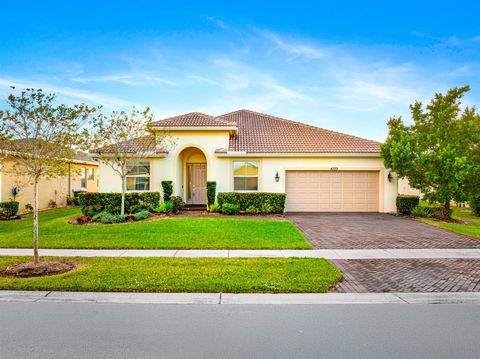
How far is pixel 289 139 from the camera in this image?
1811 centimetres

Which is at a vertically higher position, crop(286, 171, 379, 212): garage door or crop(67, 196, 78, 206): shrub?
crop(286, 171, 379, 212): garage door

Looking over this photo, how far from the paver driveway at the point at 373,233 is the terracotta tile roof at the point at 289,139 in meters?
4.14

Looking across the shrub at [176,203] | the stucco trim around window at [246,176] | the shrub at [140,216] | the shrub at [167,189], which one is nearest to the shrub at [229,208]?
the stucco trim around window at [246,176]

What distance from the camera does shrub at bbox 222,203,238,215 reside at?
15.1m

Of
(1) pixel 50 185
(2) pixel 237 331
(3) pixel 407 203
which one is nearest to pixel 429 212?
(3) pixel 407 203

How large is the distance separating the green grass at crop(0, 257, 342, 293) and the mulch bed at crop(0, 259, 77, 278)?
0.25 metres

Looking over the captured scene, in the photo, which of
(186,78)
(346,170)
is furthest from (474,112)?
(186,78)

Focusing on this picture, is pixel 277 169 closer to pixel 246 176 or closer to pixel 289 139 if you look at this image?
pixel 246 176

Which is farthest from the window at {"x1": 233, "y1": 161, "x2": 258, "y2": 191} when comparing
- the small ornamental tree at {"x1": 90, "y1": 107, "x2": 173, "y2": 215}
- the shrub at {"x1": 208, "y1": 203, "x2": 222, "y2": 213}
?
the small ornamental tree at {"x1": 90, "y1": 107, "x2": 173, "y2": 215}

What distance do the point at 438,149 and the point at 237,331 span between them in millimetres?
14770

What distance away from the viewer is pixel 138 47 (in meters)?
15.4

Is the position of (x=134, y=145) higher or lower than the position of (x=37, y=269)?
higher

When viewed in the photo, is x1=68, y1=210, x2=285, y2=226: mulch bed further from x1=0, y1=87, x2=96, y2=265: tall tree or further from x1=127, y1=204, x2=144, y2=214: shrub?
x1=0, y1=87, x2=96, y2=265: tall tree

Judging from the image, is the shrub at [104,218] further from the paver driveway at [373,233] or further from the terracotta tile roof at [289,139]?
the paver driveway at [373,233]
